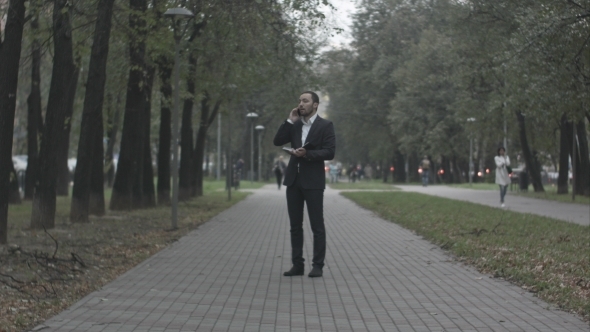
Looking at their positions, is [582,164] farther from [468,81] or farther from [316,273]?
[316,273]

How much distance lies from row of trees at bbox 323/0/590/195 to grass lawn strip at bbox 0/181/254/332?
8.75 metres

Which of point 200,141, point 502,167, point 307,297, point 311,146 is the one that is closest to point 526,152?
point 200,141


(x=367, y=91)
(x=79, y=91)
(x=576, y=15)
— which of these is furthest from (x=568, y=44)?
(x=367, y=91)

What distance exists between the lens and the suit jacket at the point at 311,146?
34.2ft

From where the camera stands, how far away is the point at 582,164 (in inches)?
1388

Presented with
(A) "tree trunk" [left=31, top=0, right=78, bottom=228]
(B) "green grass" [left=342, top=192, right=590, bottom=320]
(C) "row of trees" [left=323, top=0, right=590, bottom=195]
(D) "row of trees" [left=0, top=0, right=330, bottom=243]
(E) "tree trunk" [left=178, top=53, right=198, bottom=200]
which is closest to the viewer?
(B) "green grass" [left=342, top=192, right=590, bottom=320]

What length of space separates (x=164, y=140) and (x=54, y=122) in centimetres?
1104

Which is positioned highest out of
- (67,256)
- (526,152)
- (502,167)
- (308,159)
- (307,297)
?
(526,152)

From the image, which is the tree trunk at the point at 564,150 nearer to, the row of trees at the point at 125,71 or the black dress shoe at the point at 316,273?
the row of trees at the point at 125,71

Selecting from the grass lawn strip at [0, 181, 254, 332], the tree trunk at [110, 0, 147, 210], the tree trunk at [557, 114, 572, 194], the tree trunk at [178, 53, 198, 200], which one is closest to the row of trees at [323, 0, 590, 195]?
the tree trunk at [557, 114, 572, 194]

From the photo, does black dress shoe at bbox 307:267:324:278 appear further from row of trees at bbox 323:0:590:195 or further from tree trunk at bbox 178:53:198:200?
tree trunk at bbox 178:53:198:200

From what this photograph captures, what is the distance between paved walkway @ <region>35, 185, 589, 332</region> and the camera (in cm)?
773

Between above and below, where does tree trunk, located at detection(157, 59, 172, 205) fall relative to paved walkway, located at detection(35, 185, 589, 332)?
above

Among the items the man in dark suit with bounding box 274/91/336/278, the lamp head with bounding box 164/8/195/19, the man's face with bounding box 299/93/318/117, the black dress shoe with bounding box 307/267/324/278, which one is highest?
the lamp head with bounding box 164/8/195/19
